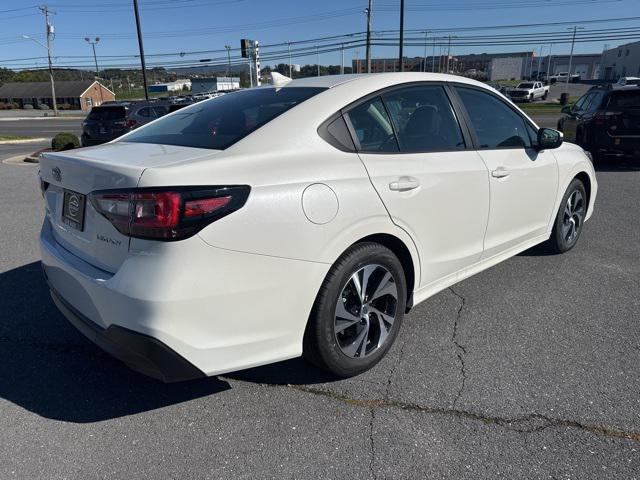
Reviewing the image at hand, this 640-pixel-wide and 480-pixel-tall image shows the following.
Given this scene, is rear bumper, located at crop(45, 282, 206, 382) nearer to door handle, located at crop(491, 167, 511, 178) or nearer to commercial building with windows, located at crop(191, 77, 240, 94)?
door handle, located at crop(491, 167, 511, 178)

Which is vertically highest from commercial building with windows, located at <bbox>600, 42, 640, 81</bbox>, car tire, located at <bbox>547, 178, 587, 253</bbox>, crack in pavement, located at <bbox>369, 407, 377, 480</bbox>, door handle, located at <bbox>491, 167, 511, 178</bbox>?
commercial building with windows, located at <bbox>600, 42, 640, 81</bbox>

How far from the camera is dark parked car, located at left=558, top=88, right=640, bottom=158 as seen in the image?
9.83 m

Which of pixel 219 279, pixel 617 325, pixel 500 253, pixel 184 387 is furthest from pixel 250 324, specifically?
pixel 617 325

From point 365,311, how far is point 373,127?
1.09m

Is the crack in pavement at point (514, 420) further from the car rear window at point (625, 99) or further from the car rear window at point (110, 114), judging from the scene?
the car rear window at point (110, 114)

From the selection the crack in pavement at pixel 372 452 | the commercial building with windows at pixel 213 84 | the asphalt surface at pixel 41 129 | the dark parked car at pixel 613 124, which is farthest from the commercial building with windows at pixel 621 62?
the crack in pavement at pixel 372 452

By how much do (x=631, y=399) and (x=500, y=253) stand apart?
1515 millimetres

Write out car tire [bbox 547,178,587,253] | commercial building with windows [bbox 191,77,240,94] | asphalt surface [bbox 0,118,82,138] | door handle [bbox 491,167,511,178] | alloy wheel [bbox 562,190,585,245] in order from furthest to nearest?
commercial building with windows [bbox 191,77,240,94]
asphalt surface [bbox 0,118,82,138]
alloy wheel [bbox 562,190,585,245]
car tire [bbox 547,178,587,253]
door handle [bbox 491,167,511,178]

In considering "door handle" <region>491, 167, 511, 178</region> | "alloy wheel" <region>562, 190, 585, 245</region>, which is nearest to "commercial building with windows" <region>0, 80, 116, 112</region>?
"alloy wheel" <region>562, 190, 585, 245</region>

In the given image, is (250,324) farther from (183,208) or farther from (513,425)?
(513,425)

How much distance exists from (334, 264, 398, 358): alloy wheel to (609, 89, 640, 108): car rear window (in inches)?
371

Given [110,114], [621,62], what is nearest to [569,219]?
[110,114]

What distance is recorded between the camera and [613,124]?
996 centimetres

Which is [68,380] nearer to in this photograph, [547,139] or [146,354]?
[146,354]
